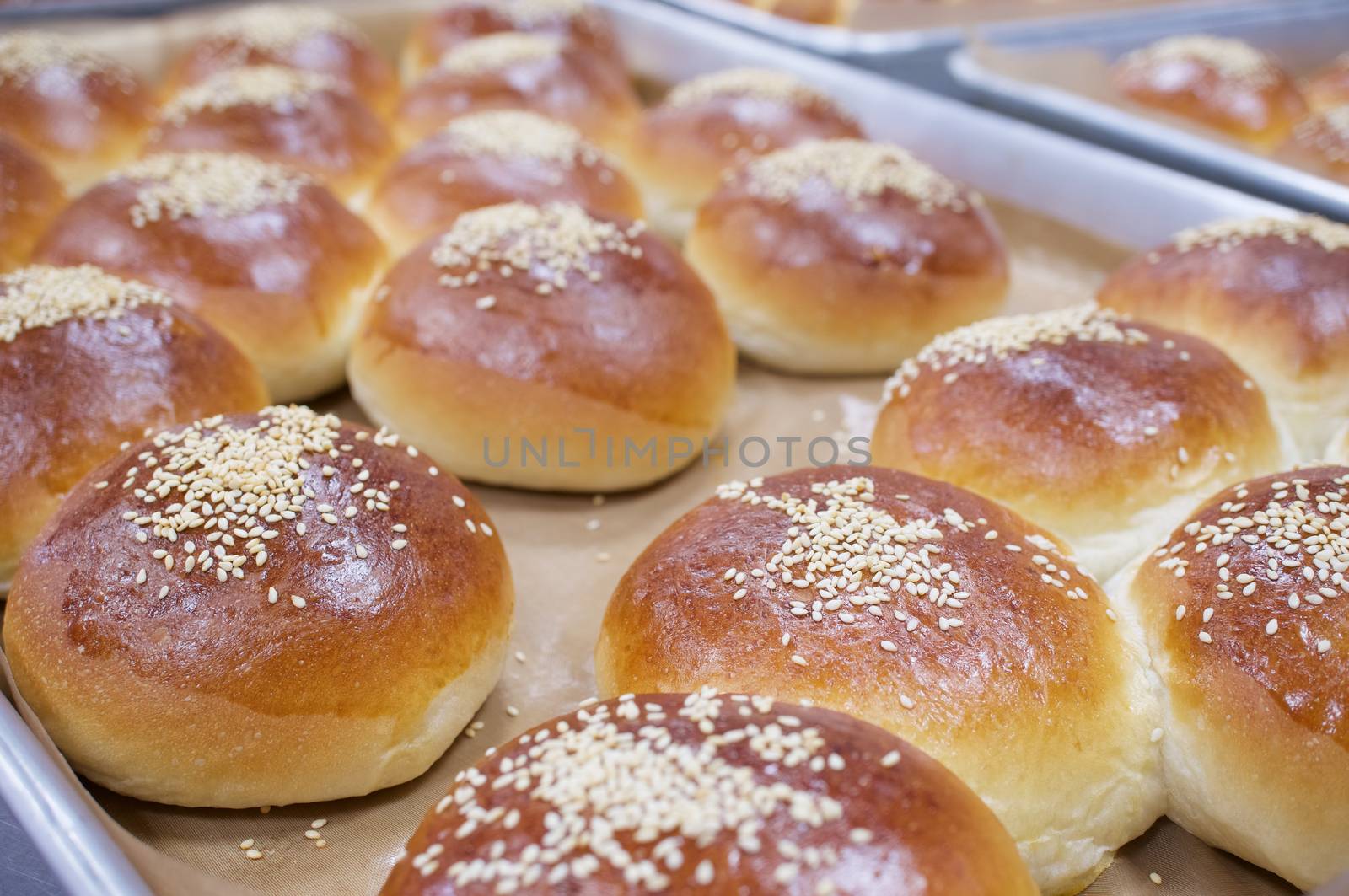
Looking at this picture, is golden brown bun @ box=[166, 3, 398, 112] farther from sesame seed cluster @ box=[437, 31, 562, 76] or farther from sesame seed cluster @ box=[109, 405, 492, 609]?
sesame seed cluster @ box=[109, 405, 492, 609]

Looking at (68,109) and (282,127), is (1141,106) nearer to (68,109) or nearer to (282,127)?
(282,127)

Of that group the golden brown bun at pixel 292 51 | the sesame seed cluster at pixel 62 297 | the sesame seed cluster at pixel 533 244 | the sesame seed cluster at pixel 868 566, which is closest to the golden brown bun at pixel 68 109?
the golden brown bun at pixel 292 51

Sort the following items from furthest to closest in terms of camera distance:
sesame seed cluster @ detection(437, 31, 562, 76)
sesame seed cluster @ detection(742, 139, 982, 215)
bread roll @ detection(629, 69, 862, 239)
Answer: sesame seed cluster @ detection(437, 31, 562, 76), bread roll @ detection(629, 69, 862, 239), sesame seed cluster @ detection(742, 139, 982, 215)

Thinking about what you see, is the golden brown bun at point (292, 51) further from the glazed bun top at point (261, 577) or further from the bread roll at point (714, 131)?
the glazed bun top at point (261, 577)

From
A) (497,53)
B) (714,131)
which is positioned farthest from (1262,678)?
(497,53)

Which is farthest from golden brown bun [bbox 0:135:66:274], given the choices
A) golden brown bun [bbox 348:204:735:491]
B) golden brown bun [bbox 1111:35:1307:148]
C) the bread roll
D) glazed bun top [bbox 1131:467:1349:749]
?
golden brown bun [bbox 1111:35:1307:148]

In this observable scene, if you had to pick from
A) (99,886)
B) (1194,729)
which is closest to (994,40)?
(1194,729)

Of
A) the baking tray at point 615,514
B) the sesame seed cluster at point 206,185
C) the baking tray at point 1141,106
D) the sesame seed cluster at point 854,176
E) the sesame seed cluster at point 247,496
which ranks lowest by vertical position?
the baking tray at point 615,514
